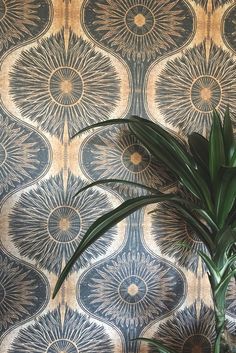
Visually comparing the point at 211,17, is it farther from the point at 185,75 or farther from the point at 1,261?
the point at 1,261

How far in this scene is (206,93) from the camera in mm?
1228

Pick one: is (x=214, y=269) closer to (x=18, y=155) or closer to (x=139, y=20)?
(x=18, y=155)

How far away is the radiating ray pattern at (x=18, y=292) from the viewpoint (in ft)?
3.84

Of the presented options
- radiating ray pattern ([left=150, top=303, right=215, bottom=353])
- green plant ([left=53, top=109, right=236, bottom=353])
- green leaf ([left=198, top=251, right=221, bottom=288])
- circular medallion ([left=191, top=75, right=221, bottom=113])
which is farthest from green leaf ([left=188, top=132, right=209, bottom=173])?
radiating ray pattern ([left=150, top=303, right=215, bottom=353])

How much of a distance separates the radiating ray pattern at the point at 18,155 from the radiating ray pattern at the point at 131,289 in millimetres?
358

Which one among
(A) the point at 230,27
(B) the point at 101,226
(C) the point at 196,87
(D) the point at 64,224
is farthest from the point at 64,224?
(A) the point at 230,27

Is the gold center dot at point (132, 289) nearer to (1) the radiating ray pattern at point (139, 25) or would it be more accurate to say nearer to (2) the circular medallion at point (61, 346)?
(2) the circular medallion at point (61, 346)

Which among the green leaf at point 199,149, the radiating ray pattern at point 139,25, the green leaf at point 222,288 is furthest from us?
the radiating ray pattern at point 139,25

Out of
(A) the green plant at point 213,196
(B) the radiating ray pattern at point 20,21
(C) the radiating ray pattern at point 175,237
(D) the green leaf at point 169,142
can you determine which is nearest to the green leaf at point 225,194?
(A) the green plant at point 213,196

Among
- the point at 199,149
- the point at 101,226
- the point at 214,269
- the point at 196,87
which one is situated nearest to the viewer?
the point at 101,226

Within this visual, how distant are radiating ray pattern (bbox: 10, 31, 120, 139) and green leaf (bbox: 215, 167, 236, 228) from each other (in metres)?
0.43

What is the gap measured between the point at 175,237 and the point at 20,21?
81 centimetres

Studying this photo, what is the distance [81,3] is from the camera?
45.7 inches

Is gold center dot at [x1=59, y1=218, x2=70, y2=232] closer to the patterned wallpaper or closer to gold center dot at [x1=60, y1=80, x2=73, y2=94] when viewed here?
the patterned wallpaper
